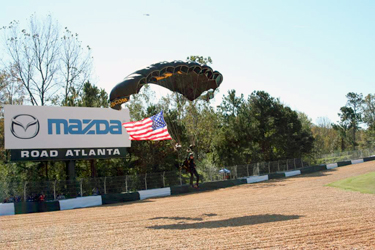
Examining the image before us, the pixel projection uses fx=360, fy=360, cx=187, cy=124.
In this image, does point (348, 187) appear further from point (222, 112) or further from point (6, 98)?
point (6, 98)

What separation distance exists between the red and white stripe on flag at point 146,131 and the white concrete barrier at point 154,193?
3366 mm

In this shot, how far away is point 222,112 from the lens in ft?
130

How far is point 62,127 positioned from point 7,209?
626 cm

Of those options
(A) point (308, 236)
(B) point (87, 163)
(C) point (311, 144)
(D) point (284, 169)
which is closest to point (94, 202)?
(B) point (87, 163)

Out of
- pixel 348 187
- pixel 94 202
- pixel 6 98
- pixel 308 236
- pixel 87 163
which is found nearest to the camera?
pixel 308 236

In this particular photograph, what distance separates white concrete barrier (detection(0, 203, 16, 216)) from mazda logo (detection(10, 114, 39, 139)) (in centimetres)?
473

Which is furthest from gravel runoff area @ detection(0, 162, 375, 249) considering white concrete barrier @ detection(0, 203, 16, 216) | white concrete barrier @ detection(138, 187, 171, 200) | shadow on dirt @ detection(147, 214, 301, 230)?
white concrete barrier @ detection(138, 187, 171, 200)

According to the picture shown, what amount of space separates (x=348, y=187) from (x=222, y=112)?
22.5 metres

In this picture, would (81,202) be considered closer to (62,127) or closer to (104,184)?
(104,184)

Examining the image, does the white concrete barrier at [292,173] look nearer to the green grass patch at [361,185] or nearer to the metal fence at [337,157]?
the metal fence at [337,157]

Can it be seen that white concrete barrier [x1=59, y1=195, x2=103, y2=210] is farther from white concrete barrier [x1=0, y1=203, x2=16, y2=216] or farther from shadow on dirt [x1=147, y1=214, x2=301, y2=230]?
shadow on dirt [x1=147, y1=214, x2=301, y2=230]

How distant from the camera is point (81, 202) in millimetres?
19484

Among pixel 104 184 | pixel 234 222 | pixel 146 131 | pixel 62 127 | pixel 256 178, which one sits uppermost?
pixel 62 127

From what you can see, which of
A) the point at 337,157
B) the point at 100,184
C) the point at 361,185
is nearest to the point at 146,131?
the point at 100,184
